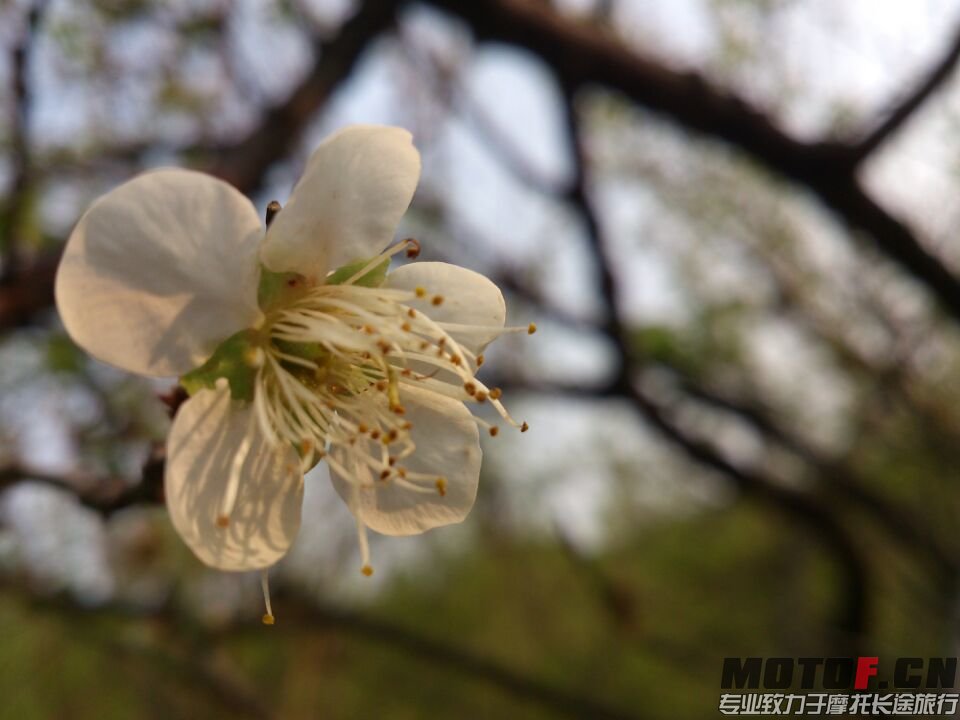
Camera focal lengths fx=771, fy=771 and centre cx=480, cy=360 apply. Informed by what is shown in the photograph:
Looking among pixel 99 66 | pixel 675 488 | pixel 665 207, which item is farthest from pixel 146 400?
pixel 675 488

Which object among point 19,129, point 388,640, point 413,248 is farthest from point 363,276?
point 388,640

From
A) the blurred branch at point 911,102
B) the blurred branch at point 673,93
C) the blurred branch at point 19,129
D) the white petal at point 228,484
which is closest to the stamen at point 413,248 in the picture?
the white petal at point 228,484

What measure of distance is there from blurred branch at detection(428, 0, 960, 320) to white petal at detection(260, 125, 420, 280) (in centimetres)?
163

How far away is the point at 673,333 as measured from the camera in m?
3.09

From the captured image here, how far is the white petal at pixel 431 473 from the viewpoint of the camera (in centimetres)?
84

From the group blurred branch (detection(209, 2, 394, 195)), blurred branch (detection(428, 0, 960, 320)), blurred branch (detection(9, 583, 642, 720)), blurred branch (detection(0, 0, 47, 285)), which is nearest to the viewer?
blurred branch (detection(0, 0, 47, 285))

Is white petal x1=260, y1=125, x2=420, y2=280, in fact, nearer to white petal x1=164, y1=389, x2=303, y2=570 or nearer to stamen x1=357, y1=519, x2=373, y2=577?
white petal x1=164, y1=389, x2=303, y2=570

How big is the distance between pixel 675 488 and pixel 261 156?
4205 mm

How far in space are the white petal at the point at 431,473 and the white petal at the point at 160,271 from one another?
0.21m

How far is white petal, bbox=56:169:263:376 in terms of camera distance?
0.64 metres

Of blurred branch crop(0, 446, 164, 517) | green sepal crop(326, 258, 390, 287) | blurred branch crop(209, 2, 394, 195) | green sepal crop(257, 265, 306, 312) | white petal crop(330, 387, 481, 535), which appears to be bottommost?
blurred branch crop(0, 446, 164, 517)

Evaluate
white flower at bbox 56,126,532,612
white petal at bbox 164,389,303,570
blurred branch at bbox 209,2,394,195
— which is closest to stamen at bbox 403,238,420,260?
white flower at bbox 56,126,532,612

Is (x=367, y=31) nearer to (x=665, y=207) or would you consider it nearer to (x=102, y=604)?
(x=102, y=604)

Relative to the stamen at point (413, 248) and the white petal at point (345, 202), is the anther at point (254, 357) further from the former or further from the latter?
the stamen at point (413, 248)
